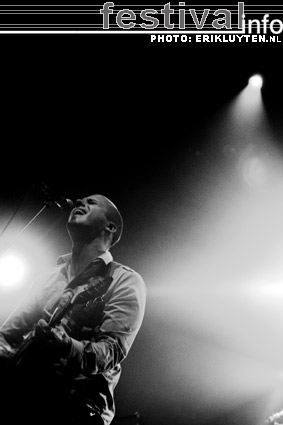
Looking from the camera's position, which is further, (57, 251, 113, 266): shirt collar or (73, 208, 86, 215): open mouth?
(73, 208, 86, 215): open mouth

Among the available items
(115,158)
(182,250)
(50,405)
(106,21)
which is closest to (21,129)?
(115,158)

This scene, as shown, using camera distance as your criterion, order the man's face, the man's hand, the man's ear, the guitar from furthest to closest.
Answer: the man's ear → the man's face → the guitar → the man's hand

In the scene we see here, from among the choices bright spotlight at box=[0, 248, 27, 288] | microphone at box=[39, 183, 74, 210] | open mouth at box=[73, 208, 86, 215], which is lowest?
bright spotlight at box=[0, 248, 27, 288]

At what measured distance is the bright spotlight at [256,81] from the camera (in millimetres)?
5714

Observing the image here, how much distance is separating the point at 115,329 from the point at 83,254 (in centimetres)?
89

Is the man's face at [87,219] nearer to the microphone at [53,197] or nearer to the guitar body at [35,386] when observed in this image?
the microphone at [53,197]

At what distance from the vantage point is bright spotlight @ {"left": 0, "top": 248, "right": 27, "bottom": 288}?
168 inches

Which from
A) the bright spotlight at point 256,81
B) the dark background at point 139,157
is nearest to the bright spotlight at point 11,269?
the dark background at point 139,157

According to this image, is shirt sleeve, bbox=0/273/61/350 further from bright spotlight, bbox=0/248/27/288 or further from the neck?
bright spotlight, bbox=0/248/27/288

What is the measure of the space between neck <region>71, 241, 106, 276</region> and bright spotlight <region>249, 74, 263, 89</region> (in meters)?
3.43

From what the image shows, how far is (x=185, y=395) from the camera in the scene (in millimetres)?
4086

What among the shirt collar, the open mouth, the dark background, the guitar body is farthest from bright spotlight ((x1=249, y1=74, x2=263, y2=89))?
the guitar body

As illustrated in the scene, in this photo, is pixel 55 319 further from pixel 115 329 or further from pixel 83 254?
pixel 83 254
